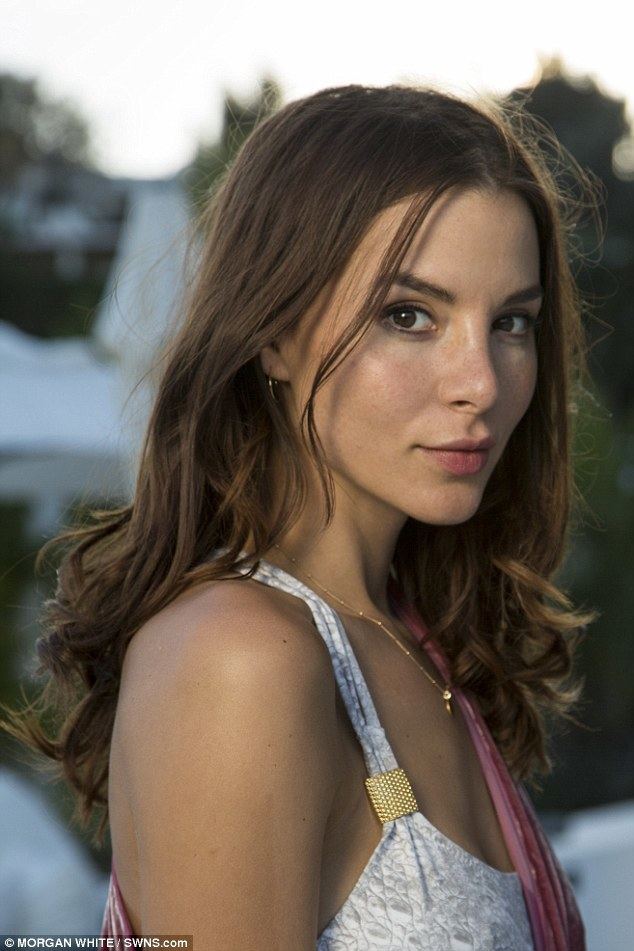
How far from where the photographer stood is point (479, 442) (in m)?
1.70

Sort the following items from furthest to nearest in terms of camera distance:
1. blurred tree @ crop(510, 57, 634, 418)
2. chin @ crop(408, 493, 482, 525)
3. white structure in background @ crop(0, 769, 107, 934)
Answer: blurred tree @ crop(510, 57, 634, 418)
white structure in background @ crop(0, 769, 107, 934)
chin @ crop(408, 493, 482, 525)

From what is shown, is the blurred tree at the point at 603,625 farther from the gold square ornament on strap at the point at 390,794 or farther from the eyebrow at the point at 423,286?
the gold square ornament on strap at the point at 390,794

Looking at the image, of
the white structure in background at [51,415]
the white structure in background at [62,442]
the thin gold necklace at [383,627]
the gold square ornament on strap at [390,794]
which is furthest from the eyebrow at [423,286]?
the white structure in background at [51,415]

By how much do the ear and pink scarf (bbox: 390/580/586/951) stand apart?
64 cm

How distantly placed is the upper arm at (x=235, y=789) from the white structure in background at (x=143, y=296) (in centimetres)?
71

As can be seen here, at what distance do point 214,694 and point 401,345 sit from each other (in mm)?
584

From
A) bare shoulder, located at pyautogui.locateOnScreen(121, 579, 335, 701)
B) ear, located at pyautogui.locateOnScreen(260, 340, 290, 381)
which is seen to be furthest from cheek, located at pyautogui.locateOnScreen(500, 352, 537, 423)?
bare shoulder, located at pyautogui.locateOnScreen(121, 579, 335, 701)

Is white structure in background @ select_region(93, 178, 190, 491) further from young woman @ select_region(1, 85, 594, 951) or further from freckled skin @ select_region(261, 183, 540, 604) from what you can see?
freckled skin @ select_region(261, 183, 540, 604)

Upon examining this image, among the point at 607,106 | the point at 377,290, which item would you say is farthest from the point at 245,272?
the point at 607,106

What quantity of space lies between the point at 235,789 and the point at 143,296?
1173 mm

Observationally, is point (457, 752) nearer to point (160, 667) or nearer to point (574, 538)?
point (160, 667)

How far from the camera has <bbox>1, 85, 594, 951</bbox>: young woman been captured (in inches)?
51.8

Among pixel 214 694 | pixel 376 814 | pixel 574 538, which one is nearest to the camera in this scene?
pixel 214 694

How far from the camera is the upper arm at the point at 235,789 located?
1.28 m
